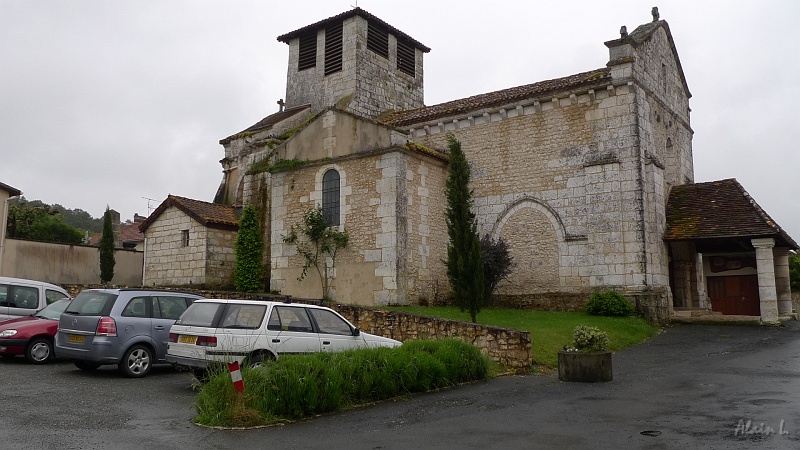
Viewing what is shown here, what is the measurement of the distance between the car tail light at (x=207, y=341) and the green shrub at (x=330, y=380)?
129 centimetres

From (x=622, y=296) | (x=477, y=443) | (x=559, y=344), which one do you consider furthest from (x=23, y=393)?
(x=622, y=296)

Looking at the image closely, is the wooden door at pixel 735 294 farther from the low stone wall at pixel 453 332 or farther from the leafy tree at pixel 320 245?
the low stone wall at pixel 453 332

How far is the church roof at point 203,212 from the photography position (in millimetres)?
24172

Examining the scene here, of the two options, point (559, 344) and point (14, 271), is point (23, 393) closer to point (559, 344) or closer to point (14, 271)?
point (559, 344)

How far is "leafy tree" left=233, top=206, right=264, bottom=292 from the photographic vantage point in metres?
23.4

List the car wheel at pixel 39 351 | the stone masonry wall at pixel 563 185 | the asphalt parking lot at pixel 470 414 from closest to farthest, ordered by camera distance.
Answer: the asphalt parking lot at pixel 470 414 < the car wheel at pixel 39 351 < the stone masonry wall at pixel 563 185

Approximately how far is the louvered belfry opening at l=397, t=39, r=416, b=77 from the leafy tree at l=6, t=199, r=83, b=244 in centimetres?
2455

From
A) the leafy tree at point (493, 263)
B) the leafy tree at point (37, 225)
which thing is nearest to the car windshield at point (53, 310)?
the leafy tree at point (493, 263)

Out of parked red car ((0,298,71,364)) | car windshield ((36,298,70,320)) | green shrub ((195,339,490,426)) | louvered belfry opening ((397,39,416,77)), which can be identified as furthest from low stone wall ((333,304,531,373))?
louvered belfry opening ((397,39,416,77))

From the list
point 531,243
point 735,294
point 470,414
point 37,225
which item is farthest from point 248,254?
point 37,225

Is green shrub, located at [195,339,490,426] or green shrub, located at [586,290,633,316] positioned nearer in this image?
green shrub, located at [195,339,490,426]

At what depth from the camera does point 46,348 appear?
12586 mm

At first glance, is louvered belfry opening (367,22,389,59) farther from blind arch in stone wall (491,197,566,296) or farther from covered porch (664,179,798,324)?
covered porch (664,179,798,324)

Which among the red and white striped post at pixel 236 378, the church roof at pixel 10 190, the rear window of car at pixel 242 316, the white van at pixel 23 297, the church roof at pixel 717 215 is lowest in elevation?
the red and white striped post at pixel 236 378
